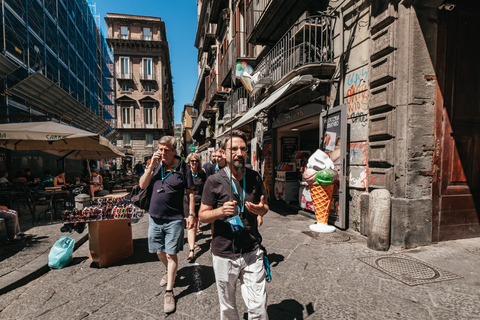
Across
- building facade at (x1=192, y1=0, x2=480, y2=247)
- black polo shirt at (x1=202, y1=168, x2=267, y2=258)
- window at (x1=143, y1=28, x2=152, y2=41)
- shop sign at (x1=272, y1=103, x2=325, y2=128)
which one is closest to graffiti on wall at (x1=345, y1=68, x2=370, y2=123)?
building facade at (x1=192, y1=0, x2=480, y2=247)

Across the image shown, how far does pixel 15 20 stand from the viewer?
10.8m

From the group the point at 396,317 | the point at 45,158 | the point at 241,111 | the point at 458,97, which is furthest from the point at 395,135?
the point at 45,158

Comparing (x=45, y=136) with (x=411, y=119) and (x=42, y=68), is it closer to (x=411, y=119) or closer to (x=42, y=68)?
(x=411, y=119)

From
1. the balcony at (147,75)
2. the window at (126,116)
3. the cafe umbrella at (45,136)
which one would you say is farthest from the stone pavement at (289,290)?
the balcony at (147,75)

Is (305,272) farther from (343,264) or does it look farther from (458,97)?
(458,97)

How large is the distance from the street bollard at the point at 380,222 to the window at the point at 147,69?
41.2m

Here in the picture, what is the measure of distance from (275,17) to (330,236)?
669 cm

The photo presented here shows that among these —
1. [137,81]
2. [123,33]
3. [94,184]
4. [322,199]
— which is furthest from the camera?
[123,33]

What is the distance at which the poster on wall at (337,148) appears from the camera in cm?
514

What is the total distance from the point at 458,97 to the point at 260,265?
4.61m

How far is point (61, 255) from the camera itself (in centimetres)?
368

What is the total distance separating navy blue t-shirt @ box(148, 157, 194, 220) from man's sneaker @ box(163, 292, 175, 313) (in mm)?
802

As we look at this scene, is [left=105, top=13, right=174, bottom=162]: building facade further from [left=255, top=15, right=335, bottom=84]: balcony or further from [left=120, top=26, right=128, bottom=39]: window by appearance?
[left=255, top=15, right=335, bottom=84]: balcony

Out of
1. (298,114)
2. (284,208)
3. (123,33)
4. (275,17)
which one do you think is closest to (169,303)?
(284,208)
